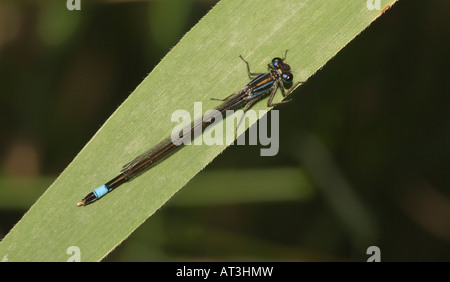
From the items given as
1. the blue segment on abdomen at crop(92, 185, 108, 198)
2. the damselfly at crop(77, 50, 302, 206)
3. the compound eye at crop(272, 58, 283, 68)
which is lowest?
the blue segment on abdomen at crop(92, 185, 108, 198)

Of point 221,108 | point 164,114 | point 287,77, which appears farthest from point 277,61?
point 164,114

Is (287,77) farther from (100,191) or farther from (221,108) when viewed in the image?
(100,191)

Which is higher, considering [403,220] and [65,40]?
→ [65,40]

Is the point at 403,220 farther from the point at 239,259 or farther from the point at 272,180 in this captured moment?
the point at 239,259

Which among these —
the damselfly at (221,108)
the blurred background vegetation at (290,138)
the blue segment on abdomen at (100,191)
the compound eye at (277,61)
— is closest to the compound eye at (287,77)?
the damselfly at (221,108)

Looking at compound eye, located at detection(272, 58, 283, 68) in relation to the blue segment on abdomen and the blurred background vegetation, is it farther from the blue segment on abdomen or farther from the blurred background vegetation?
the blue segment on abdomen

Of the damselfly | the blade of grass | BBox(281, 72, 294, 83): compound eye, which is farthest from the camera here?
BBox(281, 72, 294, 83): compound eye

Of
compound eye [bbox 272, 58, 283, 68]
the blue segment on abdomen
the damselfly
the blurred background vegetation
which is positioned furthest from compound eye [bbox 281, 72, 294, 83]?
the blue segment on abdomen

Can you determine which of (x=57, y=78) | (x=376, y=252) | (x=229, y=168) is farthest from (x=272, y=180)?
(x=57, y=78)
